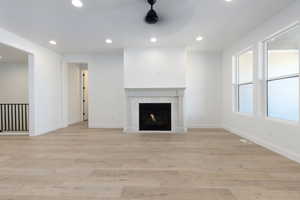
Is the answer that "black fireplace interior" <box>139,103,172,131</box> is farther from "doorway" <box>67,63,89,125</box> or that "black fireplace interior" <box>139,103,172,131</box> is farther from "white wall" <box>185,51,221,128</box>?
"doorway" <box>67,63,89,125</box>

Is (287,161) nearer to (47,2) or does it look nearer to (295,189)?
(295,189)

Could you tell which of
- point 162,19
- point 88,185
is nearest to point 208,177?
point 88,185

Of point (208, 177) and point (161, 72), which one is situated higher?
point (161, 72)

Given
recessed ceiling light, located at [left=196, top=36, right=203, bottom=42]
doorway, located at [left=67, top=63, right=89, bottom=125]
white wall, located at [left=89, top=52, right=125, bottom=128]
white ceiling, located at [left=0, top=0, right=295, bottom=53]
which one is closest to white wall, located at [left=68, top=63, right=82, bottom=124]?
doorway, located at [left=67, top=63, right=89, bottom=125]

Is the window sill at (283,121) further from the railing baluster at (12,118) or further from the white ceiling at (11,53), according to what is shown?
the railing baluster at (12,118)

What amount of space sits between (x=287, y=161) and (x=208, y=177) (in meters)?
1.53

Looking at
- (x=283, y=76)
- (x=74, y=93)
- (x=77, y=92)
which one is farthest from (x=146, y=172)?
(x=77, y=92)

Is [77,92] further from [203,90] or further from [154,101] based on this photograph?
[203,90]

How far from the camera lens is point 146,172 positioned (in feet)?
8.48

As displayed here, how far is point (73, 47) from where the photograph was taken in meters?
5.60

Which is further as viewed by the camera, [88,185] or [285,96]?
[285,96]

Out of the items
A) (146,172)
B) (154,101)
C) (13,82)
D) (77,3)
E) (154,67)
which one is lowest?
(146,172)

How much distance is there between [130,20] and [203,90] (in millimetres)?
3650

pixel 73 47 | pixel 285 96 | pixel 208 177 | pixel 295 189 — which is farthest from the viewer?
pixel 73 47
